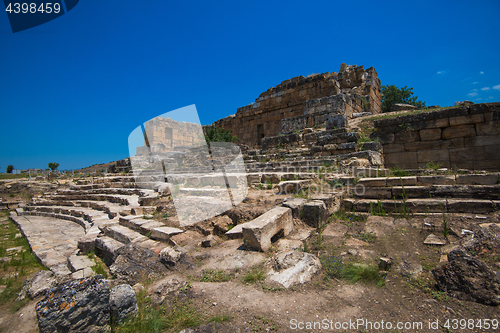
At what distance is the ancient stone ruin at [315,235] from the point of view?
6.14 feet

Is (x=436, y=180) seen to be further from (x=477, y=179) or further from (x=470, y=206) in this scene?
(x=470, y=206)

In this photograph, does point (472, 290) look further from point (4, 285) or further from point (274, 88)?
point (274, 88)

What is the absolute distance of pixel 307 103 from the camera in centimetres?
1127

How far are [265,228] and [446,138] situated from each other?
6.92m

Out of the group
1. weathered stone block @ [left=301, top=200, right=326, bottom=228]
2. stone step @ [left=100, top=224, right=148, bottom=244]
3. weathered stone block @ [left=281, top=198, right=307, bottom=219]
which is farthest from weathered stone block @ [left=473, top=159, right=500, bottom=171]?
stone step @ [left=100, top=224, right=148, bottom=244]

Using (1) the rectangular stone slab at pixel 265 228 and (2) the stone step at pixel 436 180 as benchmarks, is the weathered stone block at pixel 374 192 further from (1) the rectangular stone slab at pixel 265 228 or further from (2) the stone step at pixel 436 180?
(1) the rectangular stone slab at pixel 265 228

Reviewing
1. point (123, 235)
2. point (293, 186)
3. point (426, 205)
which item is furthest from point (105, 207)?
point (426, 205)

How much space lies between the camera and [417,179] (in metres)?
4.13

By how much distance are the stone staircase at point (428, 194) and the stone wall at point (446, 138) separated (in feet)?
11.3

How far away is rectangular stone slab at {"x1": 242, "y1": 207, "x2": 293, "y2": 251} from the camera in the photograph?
9.32 ft

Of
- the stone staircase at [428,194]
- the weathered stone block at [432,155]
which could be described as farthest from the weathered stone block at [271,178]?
the weathered stone block at [432,155]

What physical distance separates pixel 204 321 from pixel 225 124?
53.8 ft

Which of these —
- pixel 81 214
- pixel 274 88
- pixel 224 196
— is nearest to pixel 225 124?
pixel 274 88

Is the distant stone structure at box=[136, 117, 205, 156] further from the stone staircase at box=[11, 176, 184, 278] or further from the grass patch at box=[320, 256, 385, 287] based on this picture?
the grass patch at box=[320, 256, 385, 287]
